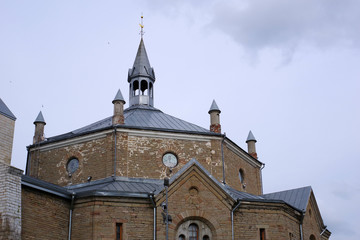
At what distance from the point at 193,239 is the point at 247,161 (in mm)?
9362

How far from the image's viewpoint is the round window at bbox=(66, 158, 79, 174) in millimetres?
29230

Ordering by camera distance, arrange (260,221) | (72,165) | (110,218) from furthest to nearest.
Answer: (72,165) < (260,221) < (110,218)

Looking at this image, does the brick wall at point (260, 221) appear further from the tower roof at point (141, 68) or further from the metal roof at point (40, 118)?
the tower roof at point (141, 68)

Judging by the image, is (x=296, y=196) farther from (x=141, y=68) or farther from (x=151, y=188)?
(x=141, y=68)

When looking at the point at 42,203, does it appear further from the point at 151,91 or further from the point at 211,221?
the point at 151,91

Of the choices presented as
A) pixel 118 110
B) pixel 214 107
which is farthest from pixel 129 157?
pixel 214 107

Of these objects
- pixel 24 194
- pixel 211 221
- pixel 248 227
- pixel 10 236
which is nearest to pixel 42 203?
pixel 24 194

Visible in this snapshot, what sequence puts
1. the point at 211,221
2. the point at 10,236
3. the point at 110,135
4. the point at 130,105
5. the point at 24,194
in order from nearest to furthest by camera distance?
1. the point at 10,236
2. the point at 24,194
3. the point at 211,221
4. the point at 110,135
5. the point at 130,105

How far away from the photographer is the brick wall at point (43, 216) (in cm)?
2234

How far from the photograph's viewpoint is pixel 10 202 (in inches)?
835

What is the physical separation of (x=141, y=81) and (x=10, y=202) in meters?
18.0

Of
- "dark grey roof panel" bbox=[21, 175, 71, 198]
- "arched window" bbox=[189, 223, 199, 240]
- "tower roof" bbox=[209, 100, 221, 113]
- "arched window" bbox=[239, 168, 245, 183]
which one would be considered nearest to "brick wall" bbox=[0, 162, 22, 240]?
"dark grey roof panel" bbox=[21, 175, 71, 198]

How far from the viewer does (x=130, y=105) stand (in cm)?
3659

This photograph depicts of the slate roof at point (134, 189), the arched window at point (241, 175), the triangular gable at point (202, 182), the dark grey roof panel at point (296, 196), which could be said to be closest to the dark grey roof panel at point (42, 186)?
the slate roof at point (134, 189)
